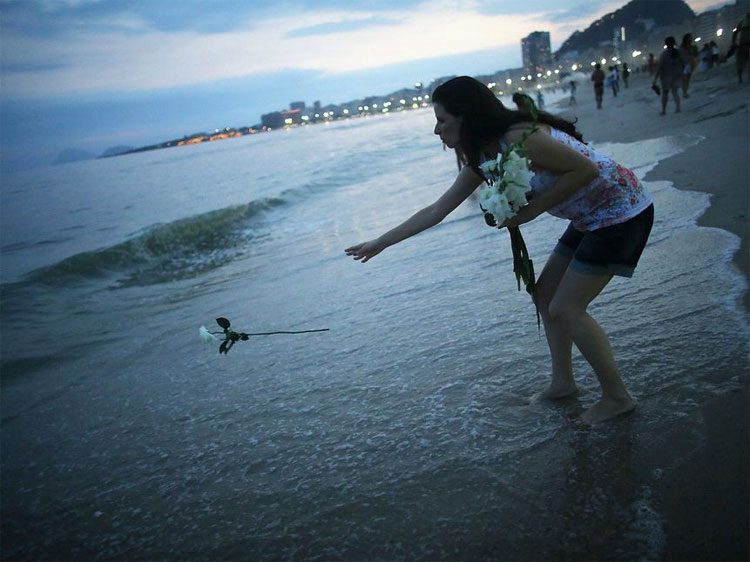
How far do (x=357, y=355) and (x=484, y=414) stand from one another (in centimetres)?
Result: 160

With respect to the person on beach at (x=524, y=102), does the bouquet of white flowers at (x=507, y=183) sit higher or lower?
lower

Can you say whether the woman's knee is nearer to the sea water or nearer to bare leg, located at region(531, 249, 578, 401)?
bare leg, located at region(531, 249, 578, 401)

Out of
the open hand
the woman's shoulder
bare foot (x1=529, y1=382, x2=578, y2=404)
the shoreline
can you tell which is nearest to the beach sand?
the shoreline

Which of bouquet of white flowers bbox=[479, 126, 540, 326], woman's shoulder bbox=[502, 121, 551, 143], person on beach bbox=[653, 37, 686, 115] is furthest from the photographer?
person on beach bbox=[653, 37, 686, 115]

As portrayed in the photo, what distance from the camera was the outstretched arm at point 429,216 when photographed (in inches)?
120

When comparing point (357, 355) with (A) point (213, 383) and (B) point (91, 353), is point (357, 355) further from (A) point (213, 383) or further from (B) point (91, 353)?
(B) point (91, 353)

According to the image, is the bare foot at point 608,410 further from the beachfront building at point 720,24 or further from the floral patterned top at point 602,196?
the beachfront building at point 720,24

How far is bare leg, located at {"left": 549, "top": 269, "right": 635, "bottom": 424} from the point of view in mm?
2703

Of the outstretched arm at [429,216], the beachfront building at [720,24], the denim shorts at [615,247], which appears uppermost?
the beachfront building at [720,24]

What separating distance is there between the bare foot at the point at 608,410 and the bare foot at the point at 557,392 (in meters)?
0.29

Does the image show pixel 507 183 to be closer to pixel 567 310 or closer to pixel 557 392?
pixel 567 310

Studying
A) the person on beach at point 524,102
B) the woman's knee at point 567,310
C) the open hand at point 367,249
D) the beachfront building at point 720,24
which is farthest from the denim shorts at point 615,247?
the beachfront building at point 720,24

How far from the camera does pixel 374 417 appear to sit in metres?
3.49

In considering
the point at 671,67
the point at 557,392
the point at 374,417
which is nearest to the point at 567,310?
the point at 557,392
